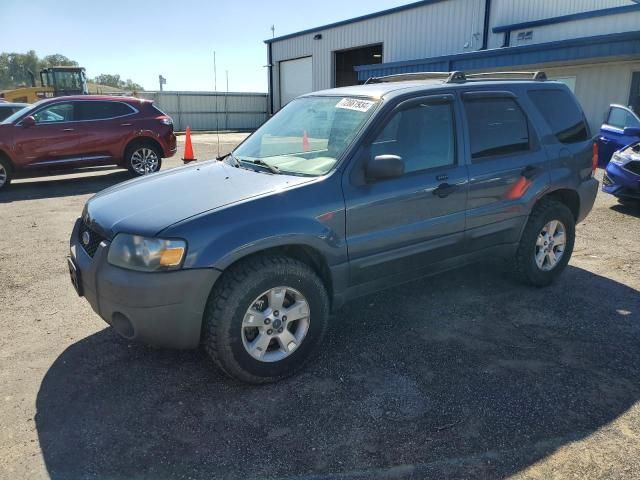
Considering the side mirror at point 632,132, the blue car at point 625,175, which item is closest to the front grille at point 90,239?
the blue car at point 625,175

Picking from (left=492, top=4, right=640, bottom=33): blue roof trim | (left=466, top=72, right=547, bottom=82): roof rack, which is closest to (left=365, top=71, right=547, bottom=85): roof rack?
(left=466, top=72, right=547, bottom=82): roof rack

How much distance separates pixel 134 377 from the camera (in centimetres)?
327

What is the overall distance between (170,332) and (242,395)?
0.60 metres

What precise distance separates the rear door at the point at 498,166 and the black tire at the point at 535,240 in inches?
5.7

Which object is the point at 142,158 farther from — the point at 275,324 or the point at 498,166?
the point at 275,324

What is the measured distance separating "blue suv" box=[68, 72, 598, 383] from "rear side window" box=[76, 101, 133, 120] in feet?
25.2

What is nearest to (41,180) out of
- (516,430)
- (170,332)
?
(170,332)

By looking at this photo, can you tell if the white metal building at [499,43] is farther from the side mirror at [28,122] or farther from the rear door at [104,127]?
the side mirror at [28,122]

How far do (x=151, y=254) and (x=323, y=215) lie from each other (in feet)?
3.47

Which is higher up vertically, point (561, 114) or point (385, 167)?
point (561, 114)

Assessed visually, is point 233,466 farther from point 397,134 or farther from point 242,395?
A: point 397,134

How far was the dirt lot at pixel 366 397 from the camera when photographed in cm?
253

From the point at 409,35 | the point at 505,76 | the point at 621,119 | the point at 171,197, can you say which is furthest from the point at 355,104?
the point at 409,35

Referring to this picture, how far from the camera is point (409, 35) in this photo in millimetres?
22656
